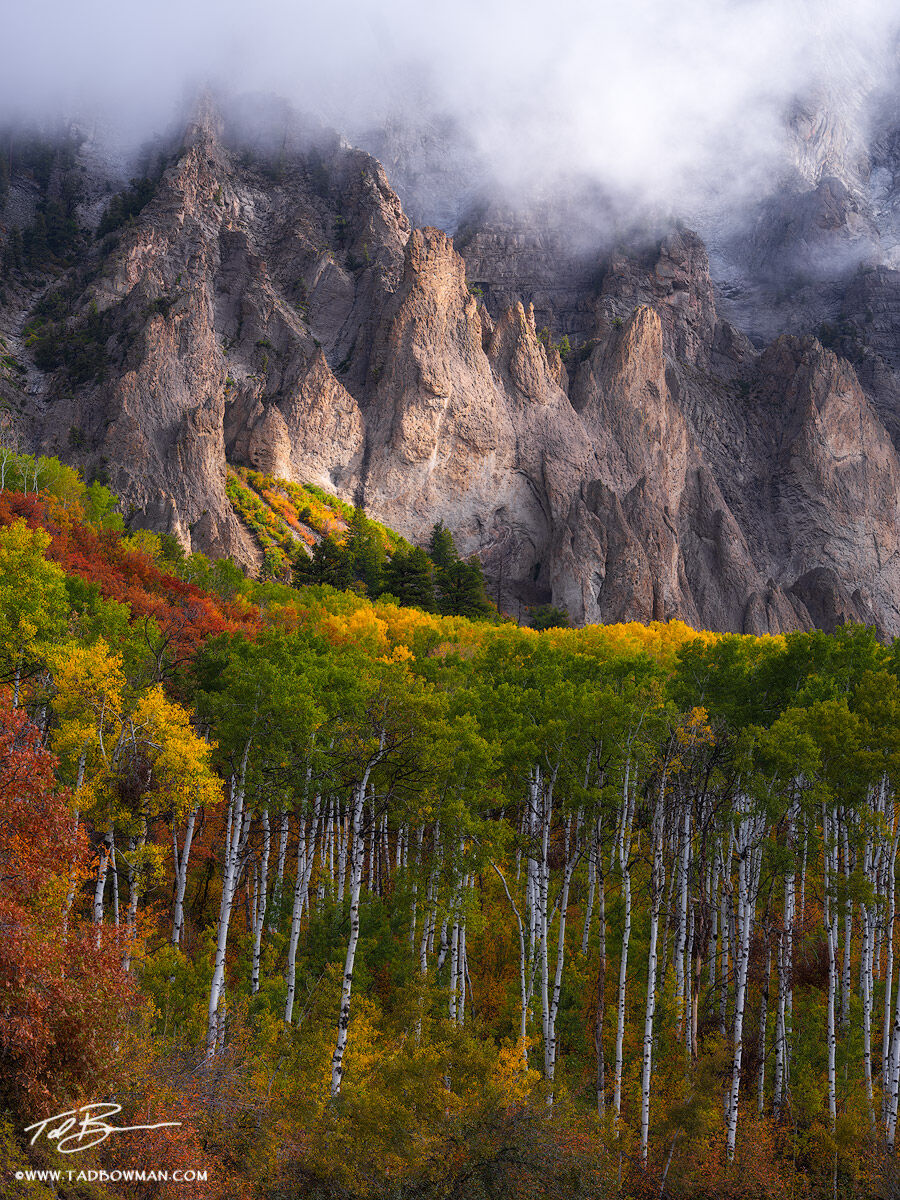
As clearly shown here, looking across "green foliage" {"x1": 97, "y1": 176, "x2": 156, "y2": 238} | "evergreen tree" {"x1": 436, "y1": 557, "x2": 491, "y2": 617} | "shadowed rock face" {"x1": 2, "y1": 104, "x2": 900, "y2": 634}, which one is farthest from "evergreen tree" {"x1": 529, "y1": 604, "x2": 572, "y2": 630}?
"green foliage" {"x1": 97, "y1": 176, "x2": 156, "y2": 238}

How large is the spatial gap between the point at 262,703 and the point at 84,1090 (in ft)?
39.3

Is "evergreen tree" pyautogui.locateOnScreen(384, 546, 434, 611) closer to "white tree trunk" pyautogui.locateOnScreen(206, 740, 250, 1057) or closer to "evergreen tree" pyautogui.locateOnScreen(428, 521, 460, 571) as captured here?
"evergreen tree" pyautogui.locateOnScreen(428, 521, 460, 571)

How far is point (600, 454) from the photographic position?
10000cm

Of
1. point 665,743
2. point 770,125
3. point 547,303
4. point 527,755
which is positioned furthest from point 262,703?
point 770,125

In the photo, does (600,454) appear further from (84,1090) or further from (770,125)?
(770,125)

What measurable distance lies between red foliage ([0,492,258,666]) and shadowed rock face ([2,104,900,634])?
18434 millimetres

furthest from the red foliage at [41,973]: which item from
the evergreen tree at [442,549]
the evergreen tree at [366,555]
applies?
the evergreen tree at [442,549]

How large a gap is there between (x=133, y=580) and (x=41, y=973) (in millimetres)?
35161

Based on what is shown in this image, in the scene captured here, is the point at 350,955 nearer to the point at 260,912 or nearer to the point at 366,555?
the point at 260,912

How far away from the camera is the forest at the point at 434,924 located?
15.1m
